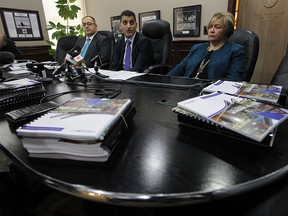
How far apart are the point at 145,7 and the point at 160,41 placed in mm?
1695

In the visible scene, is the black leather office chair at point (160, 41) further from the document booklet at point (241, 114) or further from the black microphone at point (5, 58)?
the black microphone at point (5, 58)

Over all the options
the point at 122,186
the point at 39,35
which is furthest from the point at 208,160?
the point at 39,35

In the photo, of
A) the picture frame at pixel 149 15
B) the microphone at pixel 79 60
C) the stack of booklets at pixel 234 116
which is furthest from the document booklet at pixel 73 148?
the picture frame at pixel 149 15

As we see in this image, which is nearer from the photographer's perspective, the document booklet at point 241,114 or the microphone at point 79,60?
the document booklet at point 241,114

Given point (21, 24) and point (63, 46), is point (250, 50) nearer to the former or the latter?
point (63, 46)

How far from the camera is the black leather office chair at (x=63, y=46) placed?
291 cm

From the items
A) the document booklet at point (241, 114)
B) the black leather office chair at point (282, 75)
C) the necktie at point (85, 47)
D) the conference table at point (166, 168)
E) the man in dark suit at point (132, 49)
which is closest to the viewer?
the conference table at point (166, 168)

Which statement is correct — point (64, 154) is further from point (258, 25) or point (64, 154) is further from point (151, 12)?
point (151, 12)

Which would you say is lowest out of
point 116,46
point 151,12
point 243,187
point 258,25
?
point 243,187

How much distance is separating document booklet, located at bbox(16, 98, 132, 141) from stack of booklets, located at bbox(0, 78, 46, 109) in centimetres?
41

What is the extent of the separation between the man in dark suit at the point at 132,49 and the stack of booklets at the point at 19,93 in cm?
123

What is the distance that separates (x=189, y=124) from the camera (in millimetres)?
648

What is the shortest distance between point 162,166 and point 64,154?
0.79 feet

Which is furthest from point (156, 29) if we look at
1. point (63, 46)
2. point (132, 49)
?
point (63, 46)
